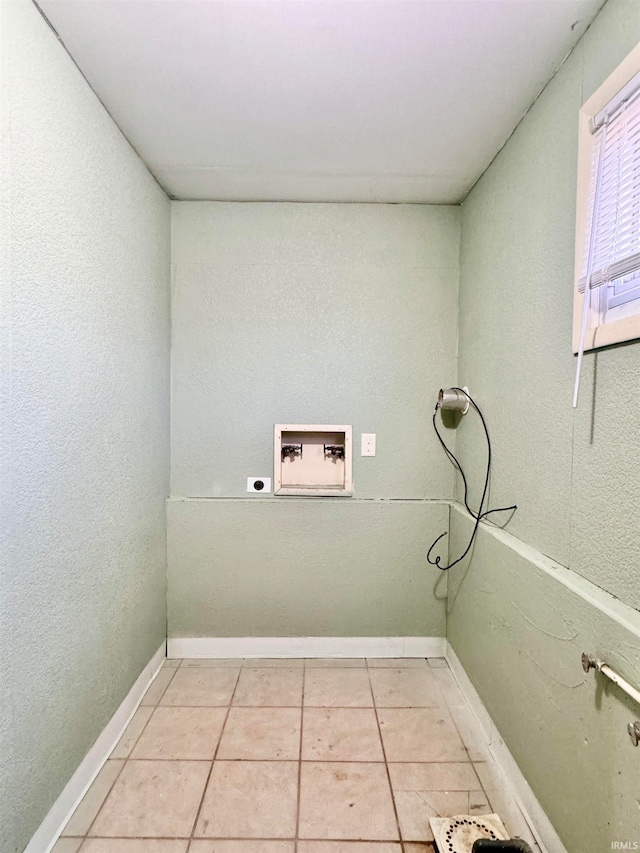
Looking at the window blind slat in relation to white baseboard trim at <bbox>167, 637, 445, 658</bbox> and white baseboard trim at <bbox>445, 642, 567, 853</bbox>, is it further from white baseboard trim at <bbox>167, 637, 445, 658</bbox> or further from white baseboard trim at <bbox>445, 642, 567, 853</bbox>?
white baseboard trim at <bbox>167, 637, 445, 658</bbox>

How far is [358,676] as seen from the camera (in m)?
1.88

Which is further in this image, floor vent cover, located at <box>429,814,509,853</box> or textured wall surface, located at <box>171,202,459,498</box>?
textured wall surface, located at <box>171,202,459,498</box>

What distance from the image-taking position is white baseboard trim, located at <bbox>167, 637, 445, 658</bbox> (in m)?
2.03


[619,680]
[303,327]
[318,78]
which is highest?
[318,78]

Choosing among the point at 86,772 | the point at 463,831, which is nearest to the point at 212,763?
the point at 86,772

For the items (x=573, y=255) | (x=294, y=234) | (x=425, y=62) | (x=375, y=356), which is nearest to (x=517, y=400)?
(x=573, y=255)

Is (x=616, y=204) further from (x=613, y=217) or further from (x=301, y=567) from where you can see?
(x=301, y=567)

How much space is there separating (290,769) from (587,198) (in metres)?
1.96

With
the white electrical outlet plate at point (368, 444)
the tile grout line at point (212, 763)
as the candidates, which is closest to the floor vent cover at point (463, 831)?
the tile grout line at point (212, 763)

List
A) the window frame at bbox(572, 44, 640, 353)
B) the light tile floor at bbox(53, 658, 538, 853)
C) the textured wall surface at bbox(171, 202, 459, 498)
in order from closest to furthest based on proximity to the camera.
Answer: the window frame at bbox(572, 44, 640, 353) < the light tile floor at bbox(53, 658, 538, 853) < the textured wall surface at bbox(171, 202, 459, 498)

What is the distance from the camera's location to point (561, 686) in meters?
1.09

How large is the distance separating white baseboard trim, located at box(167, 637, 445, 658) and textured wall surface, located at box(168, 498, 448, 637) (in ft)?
0.10

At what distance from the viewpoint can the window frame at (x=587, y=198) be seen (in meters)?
0.90

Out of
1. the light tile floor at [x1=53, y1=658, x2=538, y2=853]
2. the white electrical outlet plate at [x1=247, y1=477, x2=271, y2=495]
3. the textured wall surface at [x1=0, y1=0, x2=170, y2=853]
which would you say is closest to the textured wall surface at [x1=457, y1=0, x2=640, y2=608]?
the light tile floor at [x1=53, y1=658, x2=538, y2=853]
